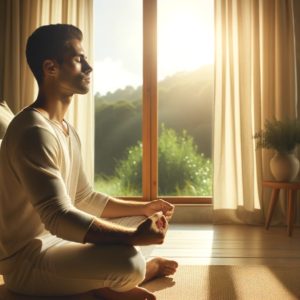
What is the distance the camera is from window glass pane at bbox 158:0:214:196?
405 centimetres

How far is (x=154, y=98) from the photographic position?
3.93 m

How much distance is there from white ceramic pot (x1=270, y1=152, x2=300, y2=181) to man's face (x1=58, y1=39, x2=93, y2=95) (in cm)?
215

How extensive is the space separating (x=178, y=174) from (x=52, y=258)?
2.83 m

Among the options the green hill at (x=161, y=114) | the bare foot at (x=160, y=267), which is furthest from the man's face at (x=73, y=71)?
the green hill at (x=161, y=114)

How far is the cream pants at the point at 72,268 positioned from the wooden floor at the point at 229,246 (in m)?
1.03

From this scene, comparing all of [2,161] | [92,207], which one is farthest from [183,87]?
[2,161]

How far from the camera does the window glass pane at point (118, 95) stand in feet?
13.5

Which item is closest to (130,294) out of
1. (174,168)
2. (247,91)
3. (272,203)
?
(272,203)

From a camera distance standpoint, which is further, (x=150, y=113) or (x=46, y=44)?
(x=150, y=113)

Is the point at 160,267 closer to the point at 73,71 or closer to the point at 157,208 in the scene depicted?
the point at 157,208

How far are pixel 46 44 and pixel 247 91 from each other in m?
2.47

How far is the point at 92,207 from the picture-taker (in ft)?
5.82

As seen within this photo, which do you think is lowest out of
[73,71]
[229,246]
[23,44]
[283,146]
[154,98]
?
[229,246]

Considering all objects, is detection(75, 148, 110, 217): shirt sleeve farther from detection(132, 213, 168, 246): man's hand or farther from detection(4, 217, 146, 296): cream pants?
detection(132, 213, 168, 246): man's hand
